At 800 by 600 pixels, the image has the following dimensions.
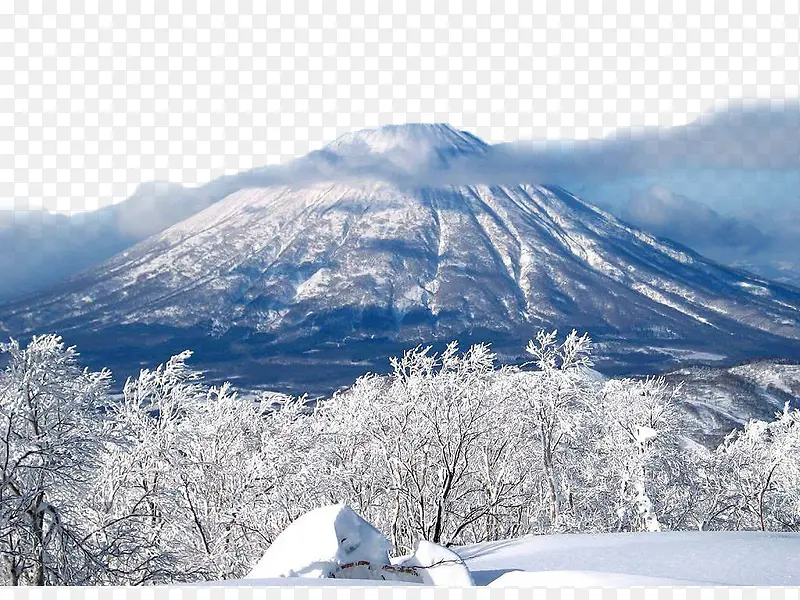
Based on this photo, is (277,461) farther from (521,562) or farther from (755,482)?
(755,482)

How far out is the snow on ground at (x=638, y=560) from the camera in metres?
11.0

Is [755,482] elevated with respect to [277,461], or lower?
lower

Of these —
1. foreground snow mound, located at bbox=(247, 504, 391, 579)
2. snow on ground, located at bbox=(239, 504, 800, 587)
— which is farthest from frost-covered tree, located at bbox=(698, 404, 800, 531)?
foreground snow mound, located at bbox=(247, 504, 391, 579)

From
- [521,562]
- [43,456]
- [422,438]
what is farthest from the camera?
[422,438]

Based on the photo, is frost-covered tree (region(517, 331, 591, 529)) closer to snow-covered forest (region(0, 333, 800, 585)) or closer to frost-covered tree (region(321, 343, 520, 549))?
snow-covered forest (region(0, 333, 800, 585))

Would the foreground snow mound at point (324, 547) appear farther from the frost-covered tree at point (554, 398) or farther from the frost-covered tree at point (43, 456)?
the frost-covered tree at point (554, 398)

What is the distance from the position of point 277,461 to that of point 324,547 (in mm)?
8129

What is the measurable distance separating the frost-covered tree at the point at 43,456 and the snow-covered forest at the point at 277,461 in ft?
0.11

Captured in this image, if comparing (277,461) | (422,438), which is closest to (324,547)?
(277,461)

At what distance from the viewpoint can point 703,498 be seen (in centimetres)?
3528

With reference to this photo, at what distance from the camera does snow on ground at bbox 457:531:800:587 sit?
1102 cm

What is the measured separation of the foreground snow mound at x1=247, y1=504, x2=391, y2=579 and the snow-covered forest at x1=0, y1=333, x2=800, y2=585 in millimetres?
3714

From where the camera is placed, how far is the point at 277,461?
19.2 metres

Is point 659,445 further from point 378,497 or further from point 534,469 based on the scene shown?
point 378,497
